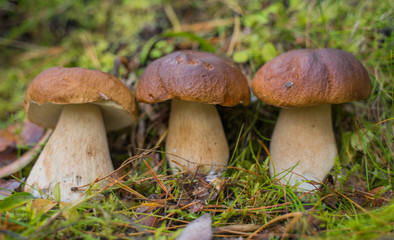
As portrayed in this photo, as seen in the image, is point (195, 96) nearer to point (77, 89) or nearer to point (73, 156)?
point (77, 89)

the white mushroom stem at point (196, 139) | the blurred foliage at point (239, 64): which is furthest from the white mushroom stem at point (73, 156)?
the white mushroom stem at point (196, 139)

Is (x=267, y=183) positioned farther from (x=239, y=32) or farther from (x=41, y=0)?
(x=41, y=0)

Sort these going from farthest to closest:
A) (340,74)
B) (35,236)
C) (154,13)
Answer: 1. (154,13)
2. (340,74)
3. (35,236)

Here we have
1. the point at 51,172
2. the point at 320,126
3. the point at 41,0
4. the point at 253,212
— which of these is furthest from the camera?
the point at 41,0

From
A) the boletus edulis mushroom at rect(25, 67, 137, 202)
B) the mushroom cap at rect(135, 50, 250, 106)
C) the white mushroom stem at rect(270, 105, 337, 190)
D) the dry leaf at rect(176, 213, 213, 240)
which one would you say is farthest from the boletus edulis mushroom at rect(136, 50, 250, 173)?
the dry leaf at rect(176, 213, 213, 240)

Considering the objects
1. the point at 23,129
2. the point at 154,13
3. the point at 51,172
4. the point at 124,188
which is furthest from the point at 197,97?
the point at 154,13

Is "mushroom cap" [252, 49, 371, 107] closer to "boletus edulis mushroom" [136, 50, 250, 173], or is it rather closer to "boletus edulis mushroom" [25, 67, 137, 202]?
"boletus edulis mushroom" [136, 50, 250, 173]

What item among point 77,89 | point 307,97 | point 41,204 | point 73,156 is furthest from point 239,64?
point 41,204
